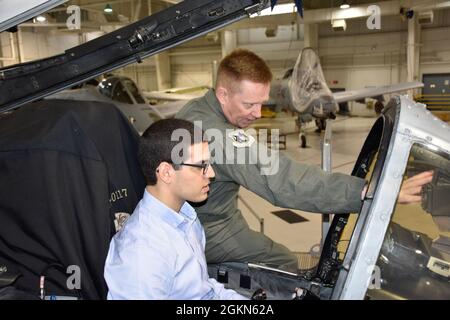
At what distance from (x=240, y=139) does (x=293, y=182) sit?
31cm

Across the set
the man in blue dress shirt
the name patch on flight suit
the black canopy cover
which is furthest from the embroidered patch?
the name patch on flight suit

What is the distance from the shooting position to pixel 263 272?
1.86m

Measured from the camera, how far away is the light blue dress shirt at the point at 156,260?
110 centimetres

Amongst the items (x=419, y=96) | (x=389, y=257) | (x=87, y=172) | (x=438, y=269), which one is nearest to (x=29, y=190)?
(x=87, y=172)

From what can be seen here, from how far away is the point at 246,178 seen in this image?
61.2 inches

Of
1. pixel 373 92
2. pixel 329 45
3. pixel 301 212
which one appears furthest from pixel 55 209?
pixel 329 45

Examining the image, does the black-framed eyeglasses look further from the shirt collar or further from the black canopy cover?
the black canopy cover

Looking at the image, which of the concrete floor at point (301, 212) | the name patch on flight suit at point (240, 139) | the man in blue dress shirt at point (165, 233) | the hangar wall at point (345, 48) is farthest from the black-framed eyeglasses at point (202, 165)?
the hangar wall at point (345, 48)

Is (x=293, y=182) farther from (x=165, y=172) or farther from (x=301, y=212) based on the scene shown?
(x=301, y=212)

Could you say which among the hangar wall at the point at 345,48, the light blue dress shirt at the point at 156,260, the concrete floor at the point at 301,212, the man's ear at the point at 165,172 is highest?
the hangar wall at the point at 345,48

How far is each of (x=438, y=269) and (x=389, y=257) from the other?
0.85 ft

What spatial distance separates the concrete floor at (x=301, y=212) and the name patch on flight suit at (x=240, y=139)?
2550mm

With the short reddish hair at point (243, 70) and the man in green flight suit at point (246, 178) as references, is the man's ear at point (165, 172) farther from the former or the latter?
the short reddish hair at point (243, 70)
